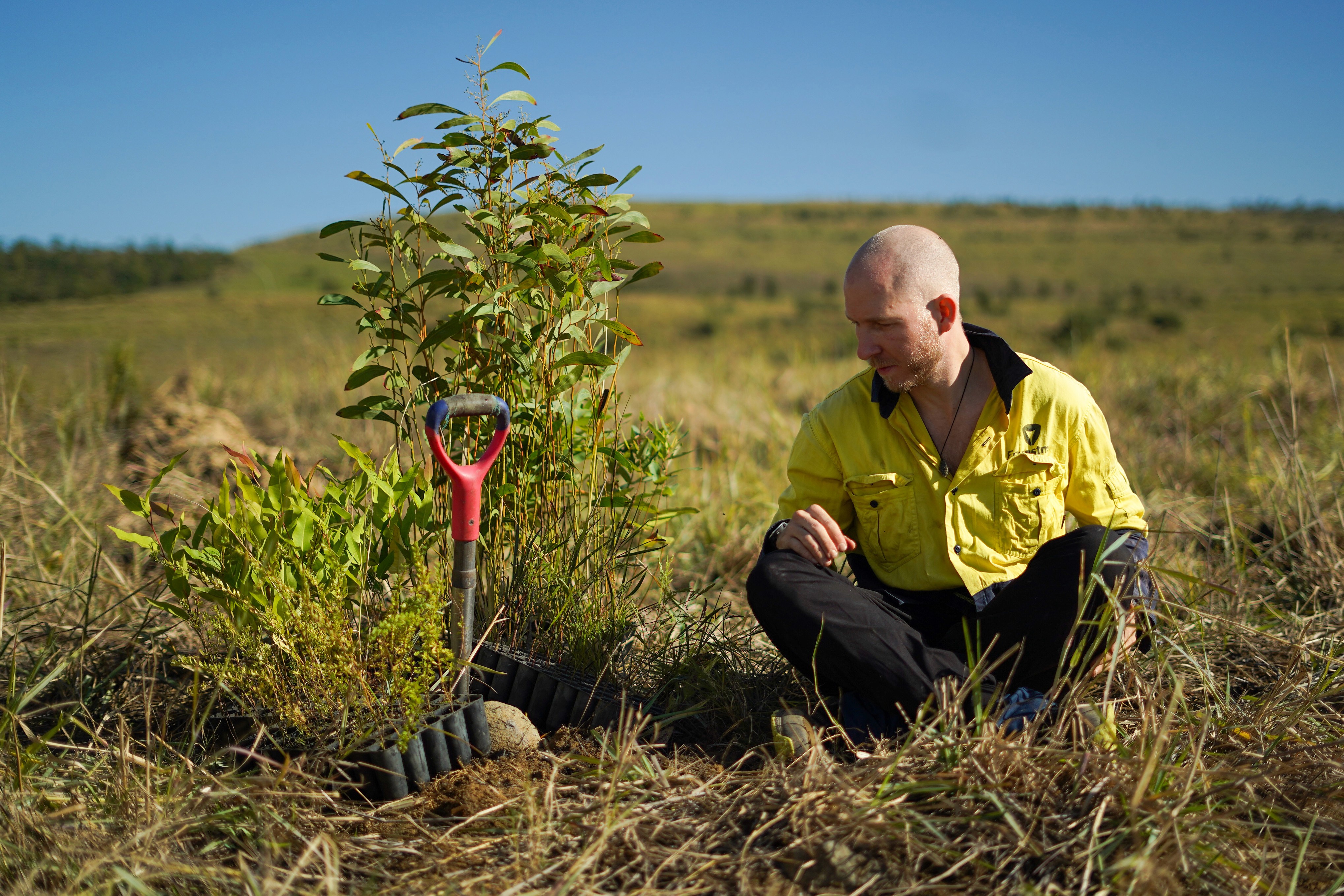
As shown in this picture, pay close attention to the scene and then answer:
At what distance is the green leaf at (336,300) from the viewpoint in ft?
6.48

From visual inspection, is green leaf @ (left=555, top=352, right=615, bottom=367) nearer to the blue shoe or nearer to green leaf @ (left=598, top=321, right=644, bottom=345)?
green leaf @ (left=598, top=321, right=644, bottom=345)

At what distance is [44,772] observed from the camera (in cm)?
191

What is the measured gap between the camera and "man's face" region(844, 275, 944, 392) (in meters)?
2.15

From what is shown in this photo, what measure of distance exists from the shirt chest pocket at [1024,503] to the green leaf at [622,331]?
1025mm

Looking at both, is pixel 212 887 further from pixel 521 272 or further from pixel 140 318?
pixel 140 318

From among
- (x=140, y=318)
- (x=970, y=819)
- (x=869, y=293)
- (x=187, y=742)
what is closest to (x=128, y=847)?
(x=187, y=742)

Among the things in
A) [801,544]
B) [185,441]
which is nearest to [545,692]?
[801,544]

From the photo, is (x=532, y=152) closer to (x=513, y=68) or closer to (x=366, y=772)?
(x=513, y=68)

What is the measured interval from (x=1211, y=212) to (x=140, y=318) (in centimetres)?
6151

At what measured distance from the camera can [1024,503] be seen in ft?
7.41

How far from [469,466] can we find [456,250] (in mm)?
506

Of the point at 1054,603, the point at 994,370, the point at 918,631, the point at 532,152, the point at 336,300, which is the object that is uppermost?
the point at 532,152

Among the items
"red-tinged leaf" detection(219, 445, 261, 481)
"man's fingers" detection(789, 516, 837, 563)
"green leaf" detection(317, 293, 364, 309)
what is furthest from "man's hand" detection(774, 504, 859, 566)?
"red-tinged leaf" detection(219, 445, 261, 481)

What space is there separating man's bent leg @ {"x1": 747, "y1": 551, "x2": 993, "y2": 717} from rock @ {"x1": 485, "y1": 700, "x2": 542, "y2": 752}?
0.65m
